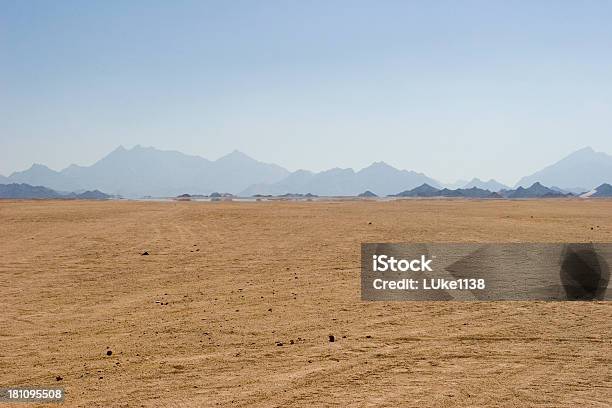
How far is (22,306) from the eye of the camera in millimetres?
11141

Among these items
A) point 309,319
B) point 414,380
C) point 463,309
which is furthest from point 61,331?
point 463,309

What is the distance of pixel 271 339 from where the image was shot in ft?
29.5

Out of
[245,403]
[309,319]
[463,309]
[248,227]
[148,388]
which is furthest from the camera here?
[248,227]

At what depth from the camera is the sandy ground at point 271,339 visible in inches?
268

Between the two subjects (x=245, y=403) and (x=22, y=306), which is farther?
(x=22, y=306)

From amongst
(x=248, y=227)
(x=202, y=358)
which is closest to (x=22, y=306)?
(x=202, y=358)

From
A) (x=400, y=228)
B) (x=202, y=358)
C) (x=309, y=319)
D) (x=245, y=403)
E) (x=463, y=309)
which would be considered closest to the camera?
(x=245, y=403)

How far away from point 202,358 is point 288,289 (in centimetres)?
491

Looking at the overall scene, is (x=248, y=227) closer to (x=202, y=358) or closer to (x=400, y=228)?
(x=400, y=228)

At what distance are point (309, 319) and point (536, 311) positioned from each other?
5032 millimetres

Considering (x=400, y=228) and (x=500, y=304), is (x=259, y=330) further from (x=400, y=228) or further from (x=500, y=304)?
(x=400, y=228)

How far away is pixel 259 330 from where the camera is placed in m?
9.49

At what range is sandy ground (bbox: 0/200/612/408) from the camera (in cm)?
681

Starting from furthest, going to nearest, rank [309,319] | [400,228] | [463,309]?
[400,228], [463,309], [309,319]
